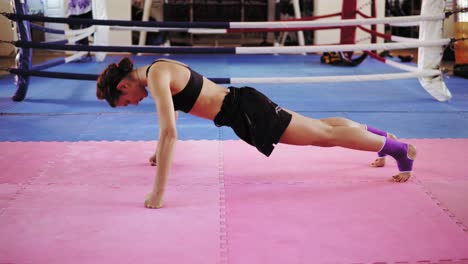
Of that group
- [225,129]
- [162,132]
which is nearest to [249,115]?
[162,132]

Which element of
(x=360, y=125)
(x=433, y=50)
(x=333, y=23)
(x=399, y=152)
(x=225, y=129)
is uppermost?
(x=333, y=23)

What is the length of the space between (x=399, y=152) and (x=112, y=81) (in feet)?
4.71

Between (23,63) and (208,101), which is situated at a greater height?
(208,101)

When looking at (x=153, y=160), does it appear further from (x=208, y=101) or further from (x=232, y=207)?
(x=232, y=207)

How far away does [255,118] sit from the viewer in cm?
267

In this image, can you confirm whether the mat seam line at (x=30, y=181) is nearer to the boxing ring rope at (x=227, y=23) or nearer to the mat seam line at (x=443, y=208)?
the boxing ring rope at (x=227, y=23)

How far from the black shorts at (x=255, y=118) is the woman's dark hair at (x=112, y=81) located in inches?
19.9

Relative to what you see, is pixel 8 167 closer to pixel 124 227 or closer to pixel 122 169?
pixel 122 169

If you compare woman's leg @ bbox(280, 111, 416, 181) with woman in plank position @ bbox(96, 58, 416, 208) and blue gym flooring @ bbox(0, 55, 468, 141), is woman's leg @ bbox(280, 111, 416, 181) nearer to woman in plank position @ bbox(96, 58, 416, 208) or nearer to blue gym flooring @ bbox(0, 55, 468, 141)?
woman in plank position @ bbox(96, 58, 416, 208)

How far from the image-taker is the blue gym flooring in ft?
13.0

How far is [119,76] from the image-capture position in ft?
8.05

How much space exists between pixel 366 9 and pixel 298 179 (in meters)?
7.60

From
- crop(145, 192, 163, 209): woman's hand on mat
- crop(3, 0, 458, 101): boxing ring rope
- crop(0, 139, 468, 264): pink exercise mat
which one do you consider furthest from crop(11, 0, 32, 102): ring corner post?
crop(145, 192, 163, 209): woman's hand on mat

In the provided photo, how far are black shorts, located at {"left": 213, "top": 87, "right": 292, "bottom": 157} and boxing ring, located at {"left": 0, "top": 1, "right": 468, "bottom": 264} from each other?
0.26 metres
